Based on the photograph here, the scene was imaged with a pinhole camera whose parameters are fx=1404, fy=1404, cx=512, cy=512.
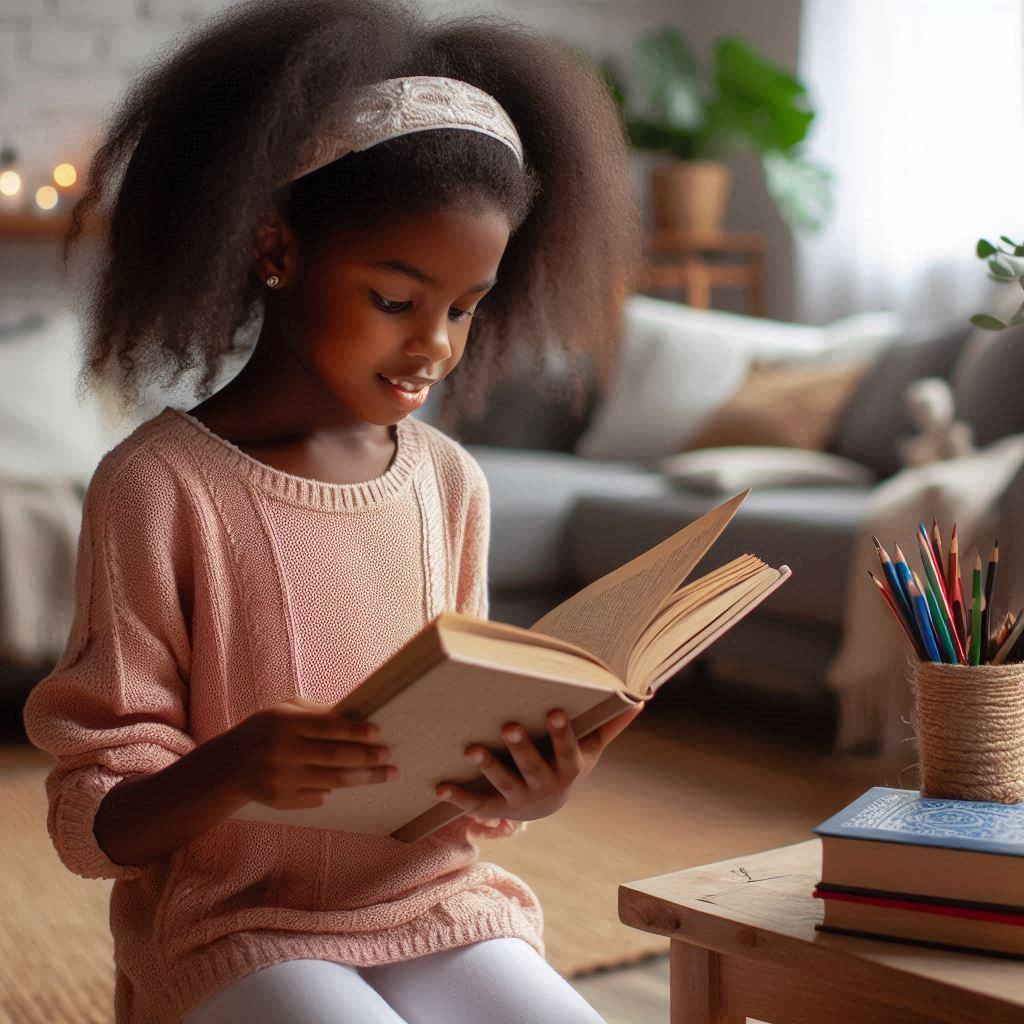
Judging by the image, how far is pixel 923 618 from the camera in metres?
0.78

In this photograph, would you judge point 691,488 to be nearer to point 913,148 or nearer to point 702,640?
point 913,148

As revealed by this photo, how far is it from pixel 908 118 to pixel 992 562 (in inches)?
127

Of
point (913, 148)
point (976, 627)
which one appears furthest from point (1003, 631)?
point (913, 148)

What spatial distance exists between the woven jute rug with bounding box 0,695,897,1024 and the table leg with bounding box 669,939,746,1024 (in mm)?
755

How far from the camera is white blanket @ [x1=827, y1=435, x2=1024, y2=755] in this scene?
7.23 ft

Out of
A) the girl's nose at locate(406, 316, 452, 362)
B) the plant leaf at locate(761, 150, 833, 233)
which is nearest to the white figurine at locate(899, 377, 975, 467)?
the plant leaf at locate(761, 150, 833, 233)

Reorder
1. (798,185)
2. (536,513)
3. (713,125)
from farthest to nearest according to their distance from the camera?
(713,125), (798,185), (536,513)

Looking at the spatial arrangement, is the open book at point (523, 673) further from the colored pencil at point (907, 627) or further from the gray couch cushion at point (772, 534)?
the gray couch cushion at point (772, 534)

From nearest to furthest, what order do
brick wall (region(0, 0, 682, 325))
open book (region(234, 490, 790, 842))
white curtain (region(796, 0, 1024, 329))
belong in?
open book (region(234, 490, 790, 842)) → white curtain (region(796, 0, 1024, 329)) → brick wall (region(0, 0, 682, 325))

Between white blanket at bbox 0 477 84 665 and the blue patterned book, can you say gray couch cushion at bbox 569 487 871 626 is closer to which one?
white blanket at bbox 0 477 84 665

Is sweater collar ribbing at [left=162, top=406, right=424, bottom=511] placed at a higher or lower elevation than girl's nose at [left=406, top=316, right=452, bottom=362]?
lower

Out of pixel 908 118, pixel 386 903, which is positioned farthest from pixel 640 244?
pixel 908 118

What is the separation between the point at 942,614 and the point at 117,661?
48cm

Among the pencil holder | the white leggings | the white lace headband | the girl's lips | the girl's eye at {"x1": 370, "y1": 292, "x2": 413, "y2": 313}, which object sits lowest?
the white leggings
